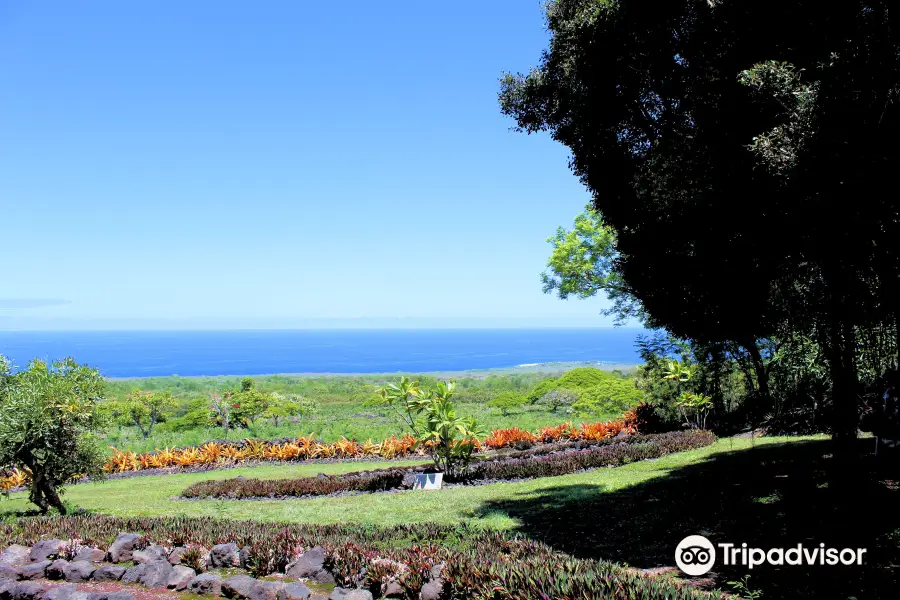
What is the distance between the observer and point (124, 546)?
6.26m

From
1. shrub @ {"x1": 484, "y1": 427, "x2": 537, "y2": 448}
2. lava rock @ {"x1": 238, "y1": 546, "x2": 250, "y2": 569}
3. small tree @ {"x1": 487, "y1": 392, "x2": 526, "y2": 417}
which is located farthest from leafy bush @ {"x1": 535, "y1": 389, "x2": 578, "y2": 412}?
lava rock @ {"x1": 238, "y1": 546, "x2": 250, "y2": 569}

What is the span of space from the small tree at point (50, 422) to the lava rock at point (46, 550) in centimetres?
319

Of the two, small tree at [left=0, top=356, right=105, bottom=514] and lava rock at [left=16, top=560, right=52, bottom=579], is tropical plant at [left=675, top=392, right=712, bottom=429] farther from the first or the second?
lava rock at [left=16, top=560, right=52, bottom=579]

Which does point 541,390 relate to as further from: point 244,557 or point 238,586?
point 238,586

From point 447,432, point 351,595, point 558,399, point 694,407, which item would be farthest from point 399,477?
point 558,399

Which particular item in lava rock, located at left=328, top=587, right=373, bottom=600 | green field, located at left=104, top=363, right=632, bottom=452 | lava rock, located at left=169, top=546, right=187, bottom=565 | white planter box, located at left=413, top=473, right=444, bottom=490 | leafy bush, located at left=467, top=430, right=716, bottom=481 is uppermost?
lava rock, located at left=328, top=587, right=373, bottom=600

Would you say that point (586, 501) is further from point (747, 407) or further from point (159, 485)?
point (159, 485)

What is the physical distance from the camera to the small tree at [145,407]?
2668 cm

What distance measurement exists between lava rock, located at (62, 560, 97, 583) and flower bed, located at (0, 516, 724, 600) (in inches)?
18.5

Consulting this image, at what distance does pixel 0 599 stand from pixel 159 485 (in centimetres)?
947

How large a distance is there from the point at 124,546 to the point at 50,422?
3.88 metres

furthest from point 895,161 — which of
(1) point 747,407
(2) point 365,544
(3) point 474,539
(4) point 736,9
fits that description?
(1) point 747,407

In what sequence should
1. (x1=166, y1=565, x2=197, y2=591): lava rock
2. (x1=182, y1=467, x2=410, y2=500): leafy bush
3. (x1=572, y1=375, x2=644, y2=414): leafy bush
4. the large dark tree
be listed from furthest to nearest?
(x1=572, y1=375, x2=644, y2=414): leafy bush
(x1=182, y1=467, x2=410, y2=500): leafy bush
the large dark tree
(x1=166, y1=565, x2=197, y2=591): lava rock

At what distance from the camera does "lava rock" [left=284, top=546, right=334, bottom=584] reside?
5367 mm
